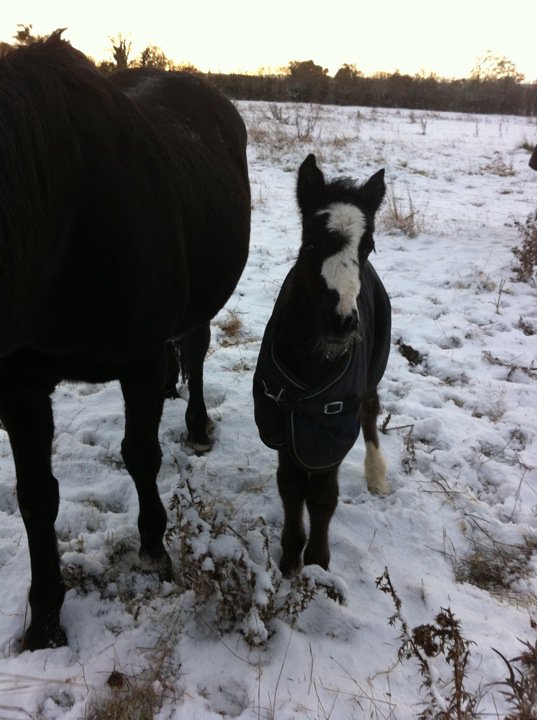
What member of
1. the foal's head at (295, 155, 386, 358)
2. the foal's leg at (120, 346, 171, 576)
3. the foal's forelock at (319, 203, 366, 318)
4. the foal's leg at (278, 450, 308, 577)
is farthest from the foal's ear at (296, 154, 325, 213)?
the foal's leg at (278, 450, 308, 577)

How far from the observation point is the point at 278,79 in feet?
65.5

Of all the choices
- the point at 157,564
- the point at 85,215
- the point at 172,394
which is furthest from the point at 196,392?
the point at 85,215

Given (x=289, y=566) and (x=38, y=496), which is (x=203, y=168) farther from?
(x=289, y=566)

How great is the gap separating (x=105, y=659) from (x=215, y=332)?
2.83m

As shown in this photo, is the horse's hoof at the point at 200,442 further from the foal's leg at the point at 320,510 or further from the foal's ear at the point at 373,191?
the foal's ear at the point at 373,191

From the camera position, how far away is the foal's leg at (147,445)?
70.9 inches

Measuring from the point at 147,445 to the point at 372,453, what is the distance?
4.13 ft

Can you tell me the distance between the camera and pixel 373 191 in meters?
2.02

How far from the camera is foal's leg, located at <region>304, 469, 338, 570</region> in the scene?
6.48 ft

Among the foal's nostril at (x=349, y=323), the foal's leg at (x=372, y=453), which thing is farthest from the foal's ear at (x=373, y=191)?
the foal's leg at (x=372, y=453)

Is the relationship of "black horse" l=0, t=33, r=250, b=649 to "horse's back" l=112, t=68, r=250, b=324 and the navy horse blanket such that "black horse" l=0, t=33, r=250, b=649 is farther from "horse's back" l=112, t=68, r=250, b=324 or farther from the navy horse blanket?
the navy horse blanket

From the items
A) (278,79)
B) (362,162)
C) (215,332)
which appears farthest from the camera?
(278,79)

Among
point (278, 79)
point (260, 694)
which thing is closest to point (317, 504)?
point (260, 694)

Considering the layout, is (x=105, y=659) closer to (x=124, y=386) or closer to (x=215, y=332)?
(x=124, y=386)
